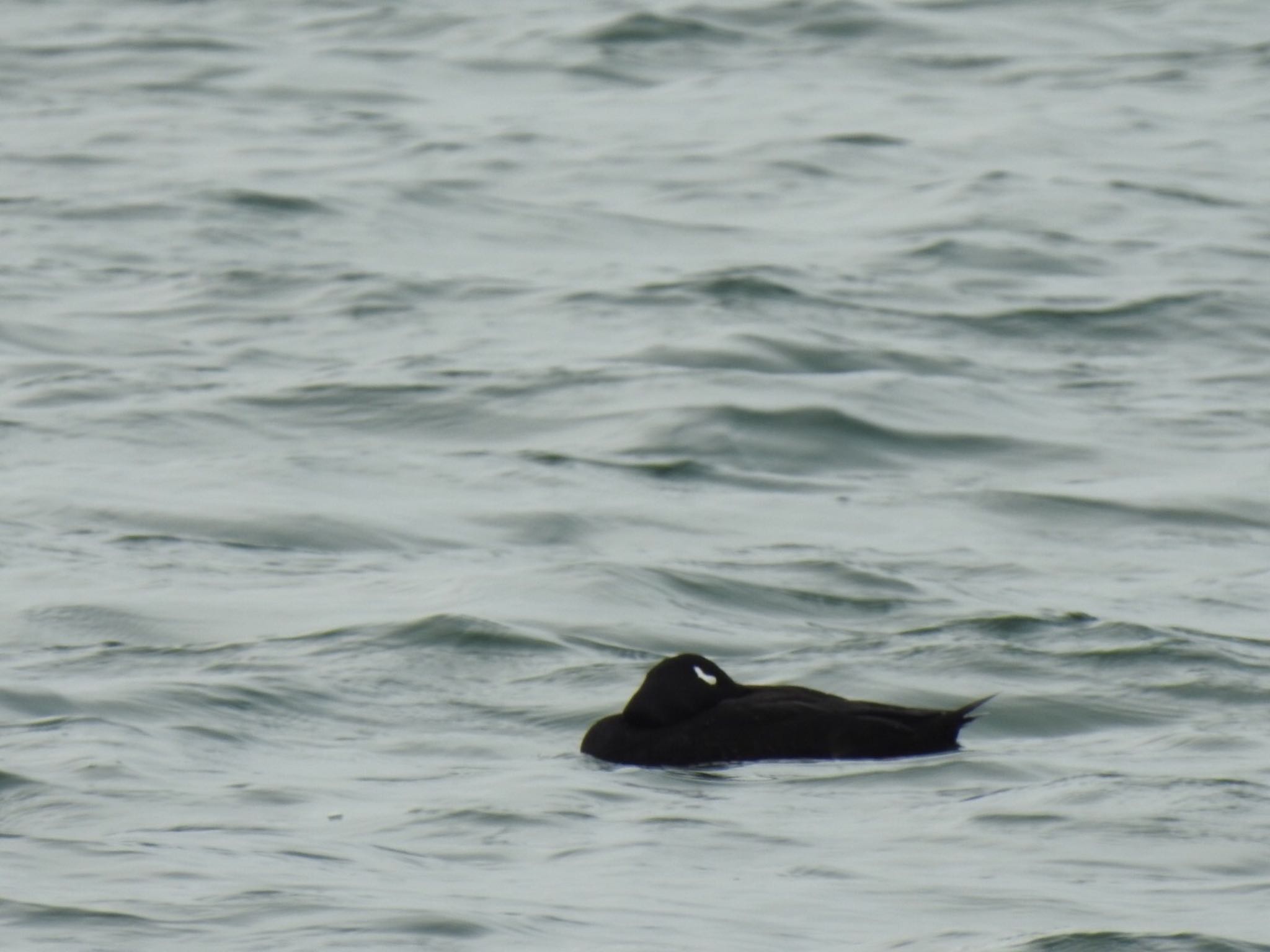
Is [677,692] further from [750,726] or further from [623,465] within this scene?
[623,465]

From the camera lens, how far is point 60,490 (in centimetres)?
1106

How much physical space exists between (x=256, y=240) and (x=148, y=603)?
760 centimetres

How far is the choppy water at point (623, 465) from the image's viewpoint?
251 inches

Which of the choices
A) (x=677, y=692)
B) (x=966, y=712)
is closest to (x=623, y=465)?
(x=677, y=692)

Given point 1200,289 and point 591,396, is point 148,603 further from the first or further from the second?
point 1200,289

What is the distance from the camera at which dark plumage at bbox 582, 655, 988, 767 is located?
7.35 metres

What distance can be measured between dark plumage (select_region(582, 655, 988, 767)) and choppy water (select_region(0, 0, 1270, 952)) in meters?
0.09

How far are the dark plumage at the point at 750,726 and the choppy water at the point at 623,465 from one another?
0.09m

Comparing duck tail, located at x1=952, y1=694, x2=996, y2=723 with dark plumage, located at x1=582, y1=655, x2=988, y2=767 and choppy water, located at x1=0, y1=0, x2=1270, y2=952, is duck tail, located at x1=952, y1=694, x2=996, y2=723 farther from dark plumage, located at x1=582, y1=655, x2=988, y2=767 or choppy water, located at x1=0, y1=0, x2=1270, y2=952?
choppy water, located at x1=0, y1=0, x2=1270, y2=952

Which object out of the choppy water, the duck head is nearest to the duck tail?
the choppy water

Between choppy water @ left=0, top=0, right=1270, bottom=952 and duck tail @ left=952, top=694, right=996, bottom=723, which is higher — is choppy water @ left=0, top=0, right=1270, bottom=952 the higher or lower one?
the lower one

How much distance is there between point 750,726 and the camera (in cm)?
752

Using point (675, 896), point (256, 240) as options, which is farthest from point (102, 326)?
point (675, 896)

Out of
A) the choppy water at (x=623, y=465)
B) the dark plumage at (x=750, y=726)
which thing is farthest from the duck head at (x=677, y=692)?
the choppy water at (x=623, y=465)
